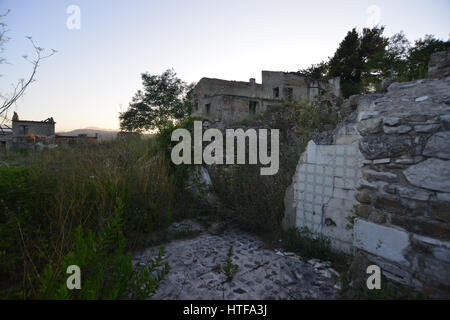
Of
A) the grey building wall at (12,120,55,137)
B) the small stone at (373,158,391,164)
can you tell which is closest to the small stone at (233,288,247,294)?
the small stone at (373,158,391,164)

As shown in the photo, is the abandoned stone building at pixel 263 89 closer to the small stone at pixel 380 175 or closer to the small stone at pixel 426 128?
the small stone at pixel 380 175

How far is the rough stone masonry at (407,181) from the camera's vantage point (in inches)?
66.4

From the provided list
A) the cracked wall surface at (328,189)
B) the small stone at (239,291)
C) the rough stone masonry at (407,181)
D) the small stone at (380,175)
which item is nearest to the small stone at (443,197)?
the rough stone masonry at (407,181)

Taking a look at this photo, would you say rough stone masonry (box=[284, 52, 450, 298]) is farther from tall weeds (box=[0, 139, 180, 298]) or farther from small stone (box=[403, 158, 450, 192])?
tall weeds (box=[0, 139, 180, 298])

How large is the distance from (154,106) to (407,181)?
58.1 ft

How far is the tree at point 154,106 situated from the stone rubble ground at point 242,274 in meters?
14.7

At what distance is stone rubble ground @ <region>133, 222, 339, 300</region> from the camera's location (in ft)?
7.14

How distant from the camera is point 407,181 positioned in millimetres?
1879

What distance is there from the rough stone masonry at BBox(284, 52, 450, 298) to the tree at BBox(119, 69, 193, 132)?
15.6 meters

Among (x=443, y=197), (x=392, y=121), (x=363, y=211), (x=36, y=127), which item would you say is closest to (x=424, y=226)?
(x=443, y=197)

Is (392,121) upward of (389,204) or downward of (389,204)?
upward

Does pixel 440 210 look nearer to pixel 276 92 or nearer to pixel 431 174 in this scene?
pixel 431 174

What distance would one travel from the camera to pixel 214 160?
4.92m
